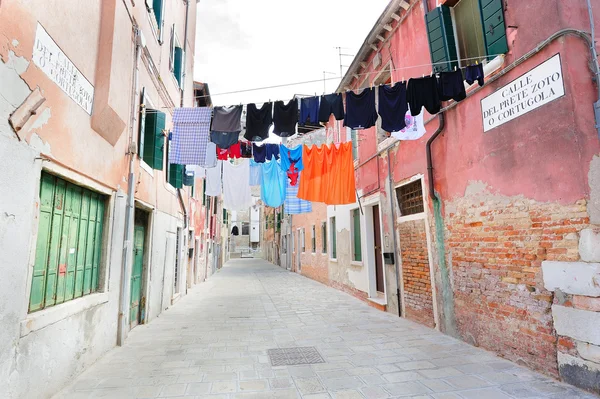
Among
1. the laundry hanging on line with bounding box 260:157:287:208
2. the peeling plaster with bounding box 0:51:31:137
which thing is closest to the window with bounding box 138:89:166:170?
the peeling plaster with bounding box 0:51:31:137

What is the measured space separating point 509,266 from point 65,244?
18.4 feet

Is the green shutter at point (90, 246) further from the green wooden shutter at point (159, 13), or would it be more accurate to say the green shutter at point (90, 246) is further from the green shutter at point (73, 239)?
the green wooden shutter at point (159, 13)

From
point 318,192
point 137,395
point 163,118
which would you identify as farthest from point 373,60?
point 137,395

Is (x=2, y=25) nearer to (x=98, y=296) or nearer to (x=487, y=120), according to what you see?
(x=98, y=296)

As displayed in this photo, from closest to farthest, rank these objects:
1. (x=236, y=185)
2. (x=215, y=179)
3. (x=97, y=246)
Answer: (x=97, y=246) < (x=236, y=185) < (x=215, y=179)

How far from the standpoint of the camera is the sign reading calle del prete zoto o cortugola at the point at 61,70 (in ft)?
10.4

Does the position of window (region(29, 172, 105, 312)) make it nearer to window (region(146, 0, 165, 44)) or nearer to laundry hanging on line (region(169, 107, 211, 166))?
laundry hanging on line (region(169, 107, 211, 166))

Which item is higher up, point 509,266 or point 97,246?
point 97,246

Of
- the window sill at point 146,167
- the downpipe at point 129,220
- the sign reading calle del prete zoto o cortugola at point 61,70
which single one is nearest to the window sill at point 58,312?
the downpipe at point 129,220

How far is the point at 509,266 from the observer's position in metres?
4.34

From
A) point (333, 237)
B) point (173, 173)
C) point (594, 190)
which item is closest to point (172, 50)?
point (173, 173)

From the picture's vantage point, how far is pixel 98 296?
15.3ft

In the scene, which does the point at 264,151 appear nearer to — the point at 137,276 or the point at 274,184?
the point at 274,184

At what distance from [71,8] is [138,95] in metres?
2.50
